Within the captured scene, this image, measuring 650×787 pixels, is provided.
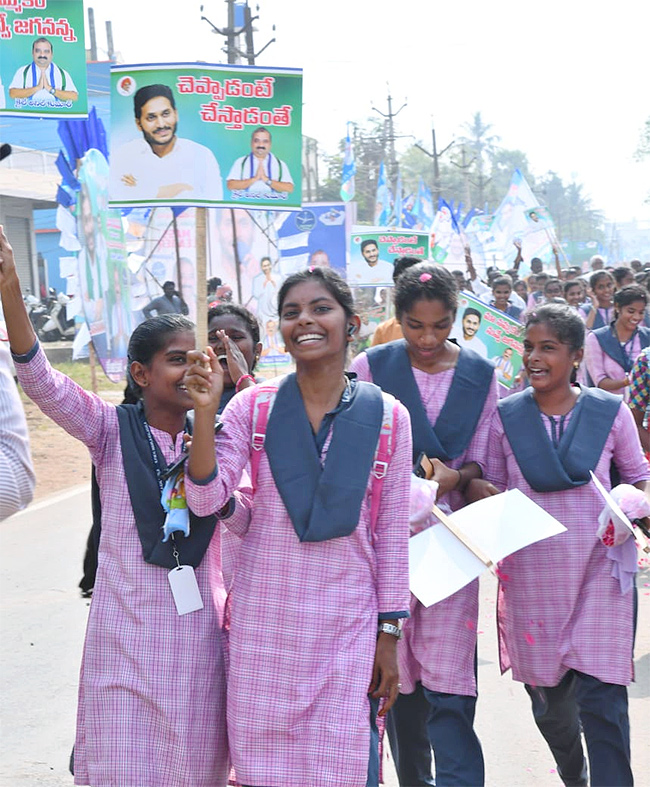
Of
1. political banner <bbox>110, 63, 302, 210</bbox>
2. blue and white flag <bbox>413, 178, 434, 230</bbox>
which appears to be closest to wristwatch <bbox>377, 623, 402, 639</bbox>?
political banner <bbox>110, 63, 302, 210</bbox>

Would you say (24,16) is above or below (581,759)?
above

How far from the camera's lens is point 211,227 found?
1617cm

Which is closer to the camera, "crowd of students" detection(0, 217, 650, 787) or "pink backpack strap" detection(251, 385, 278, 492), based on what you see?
"crowd of students" detection(0, 217, 650, 787)

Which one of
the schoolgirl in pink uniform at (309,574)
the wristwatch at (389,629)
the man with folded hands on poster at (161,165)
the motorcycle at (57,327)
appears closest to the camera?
the schoolgirl in pink uniform at (309,574)

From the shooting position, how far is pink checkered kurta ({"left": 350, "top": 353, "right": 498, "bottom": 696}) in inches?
149

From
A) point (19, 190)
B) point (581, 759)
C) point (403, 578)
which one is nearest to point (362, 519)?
point (403, 578)

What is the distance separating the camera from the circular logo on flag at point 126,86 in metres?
3.49

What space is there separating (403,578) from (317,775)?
0.54 m

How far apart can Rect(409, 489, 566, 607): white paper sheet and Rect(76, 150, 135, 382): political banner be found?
1067 centimetres

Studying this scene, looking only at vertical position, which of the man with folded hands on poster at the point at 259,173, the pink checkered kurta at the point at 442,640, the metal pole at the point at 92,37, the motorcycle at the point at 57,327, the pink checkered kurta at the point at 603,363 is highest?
the metal pole at the point at 92,37

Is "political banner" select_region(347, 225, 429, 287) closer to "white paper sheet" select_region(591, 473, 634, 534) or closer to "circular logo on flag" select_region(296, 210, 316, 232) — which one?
"circular logo on flag" select_region(296, 210, 316, 232)

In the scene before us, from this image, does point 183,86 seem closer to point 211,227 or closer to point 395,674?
point 395,674

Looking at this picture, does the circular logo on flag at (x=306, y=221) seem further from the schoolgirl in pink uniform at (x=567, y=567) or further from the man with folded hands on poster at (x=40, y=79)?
the schoolgirl in pink uniform at (x=567, y=567)

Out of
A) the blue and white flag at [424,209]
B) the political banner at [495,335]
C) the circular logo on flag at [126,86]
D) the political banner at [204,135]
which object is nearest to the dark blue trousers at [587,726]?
the political banner at [204,135]
